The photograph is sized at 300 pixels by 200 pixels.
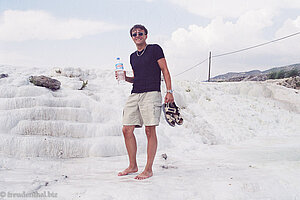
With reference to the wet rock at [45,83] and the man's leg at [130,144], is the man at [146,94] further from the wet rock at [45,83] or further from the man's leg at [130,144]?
the wet rock at [45,83]

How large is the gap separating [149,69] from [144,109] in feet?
1.79

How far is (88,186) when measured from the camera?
8.90ft

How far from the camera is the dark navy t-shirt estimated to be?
338cm

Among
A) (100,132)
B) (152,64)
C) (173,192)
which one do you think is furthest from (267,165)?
(100,132)

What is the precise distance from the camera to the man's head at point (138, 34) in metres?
3.46

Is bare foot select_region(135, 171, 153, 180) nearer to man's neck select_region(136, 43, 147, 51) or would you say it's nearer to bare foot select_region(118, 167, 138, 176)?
bare foot select_region(118, 167, 138, 176)

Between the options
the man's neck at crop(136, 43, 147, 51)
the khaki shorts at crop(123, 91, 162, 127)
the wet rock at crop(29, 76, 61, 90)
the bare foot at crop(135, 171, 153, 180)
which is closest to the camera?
the bare foot at crop(135, 171, 153, 180)

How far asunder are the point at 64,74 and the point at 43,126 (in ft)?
14.5

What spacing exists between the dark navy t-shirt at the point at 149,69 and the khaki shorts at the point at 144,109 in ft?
0.29

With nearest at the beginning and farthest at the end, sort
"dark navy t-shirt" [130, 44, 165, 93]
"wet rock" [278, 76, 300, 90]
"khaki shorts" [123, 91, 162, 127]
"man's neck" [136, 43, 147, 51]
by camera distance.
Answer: "khaki shorts" [123, 91, 162, 127] → "dark navy t-shirt" [130, 44, 165, 93] → "man's neck" [136, 43, 147, 51] → "wet rock" [278, 76, 300, 90]

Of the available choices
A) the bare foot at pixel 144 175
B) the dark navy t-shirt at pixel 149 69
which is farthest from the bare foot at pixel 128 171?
the dark navy t-shirt at pixel 149 69

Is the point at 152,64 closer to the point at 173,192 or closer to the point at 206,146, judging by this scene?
the point at 173,192

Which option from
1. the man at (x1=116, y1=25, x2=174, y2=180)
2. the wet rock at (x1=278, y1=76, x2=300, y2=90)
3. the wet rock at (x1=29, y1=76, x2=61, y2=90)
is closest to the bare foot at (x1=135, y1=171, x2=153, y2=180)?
the man at (x1=116, y1=25, x2=174, y2=180)

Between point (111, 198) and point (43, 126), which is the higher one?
point (43, 126)
